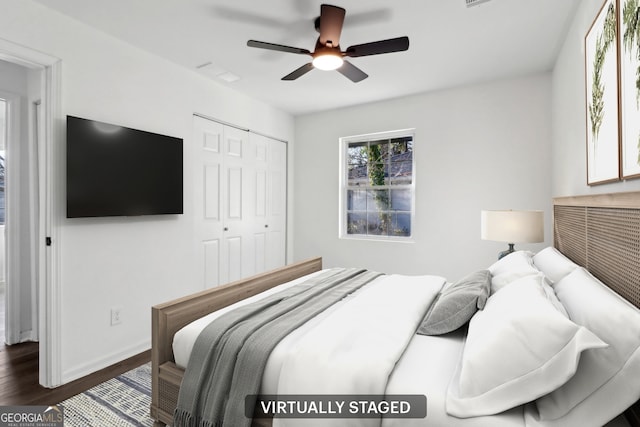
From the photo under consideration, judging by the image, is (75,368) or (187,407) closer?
(187,407)

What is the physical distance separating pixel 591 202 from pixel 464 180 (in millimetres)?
1962

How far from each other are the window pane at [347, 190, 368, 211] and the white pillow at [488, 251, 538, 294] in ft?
7.57

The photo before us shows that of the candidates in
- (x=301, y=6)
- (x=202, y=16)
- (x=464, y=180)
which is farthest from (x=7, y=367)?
(x=464, y=180)

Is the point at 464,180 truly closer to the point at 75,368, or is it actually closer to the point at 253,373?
the point at 253,373

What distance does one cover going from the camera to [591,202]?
162 cm

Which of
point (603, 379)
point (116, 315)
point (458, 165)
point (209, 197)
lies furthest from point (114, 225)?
point (458, 165)

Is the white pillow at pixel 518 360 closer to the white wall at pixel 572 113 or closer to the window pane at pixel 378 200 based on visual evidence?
the white wall at pixel 572 113

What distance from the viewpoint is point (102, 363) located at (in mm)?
2496

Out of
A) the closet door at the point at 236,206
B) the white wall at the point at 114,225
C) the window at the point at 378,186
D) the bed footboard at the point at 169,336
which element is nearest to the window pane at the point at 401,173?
the window at the point at 378,186

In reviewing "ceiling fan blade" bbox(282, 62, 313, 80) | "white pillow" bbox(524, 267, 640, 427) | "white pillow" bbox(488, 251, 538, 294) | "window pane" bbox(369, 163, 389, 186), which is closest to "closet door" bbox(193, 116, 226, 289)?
"ceiling fan blade" bbox(282, 62, 313, 80)

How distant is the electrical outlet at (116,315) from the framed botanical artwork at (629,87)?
10.9 feet

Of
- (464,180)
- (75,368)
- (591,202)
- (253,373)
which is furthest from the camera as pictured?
(464,180)

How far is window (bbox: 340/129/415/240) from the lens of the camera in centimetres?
395

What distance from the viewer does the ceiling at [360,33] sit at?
7.08 ft
